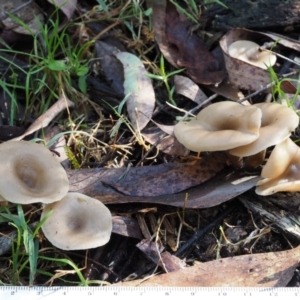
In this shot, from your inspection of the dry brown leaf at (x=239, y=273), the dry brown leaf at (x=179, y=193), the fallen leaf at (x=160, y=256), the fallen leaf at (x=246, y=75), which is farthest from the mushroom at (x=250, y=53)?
the fallen leaf at (x=160, y=256)

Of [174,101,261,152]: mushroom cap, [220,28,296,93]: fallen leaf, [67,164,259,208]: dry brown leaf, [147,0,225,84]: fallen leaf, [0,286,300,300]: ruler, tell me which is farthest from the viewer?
[147,0,225,84]: fallen leaf

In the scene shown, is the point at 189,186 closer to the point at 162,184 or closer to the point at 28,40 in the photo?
the point at 162,184

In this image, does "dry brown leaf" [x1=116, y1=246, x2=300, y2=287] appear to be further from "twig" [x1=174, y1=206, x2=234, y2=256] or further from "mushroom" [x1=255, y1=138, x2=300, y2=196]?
"mushroom" [x1=255, y1=138, x2=300, y2=196]

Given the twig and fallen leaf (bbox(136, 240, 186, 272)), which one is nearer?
fallen leaf (bbox(136, 240, 186, 272))

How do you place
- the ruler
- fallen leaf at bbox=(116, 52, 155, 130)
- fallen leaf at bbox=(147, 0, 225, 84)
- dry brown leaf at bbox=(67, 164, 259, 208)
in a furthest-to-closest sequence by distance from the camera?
fallen leaf at bbox=(147, 0, 225, 84) < fallen leaf at bbox=(116, 52, 155, 130) < dry brown leaf at bbox=(67, 164, 259, 208) < the ruler

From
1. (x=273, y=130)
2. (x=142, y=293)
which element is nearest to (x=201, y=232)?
(x=142, y=293)

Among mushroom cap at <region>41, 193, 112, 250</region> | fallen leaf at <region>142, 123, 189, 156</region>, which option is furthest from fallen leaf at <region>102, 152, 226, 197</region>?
mushroom cap at <region>41, 193, 112, 250</region>
